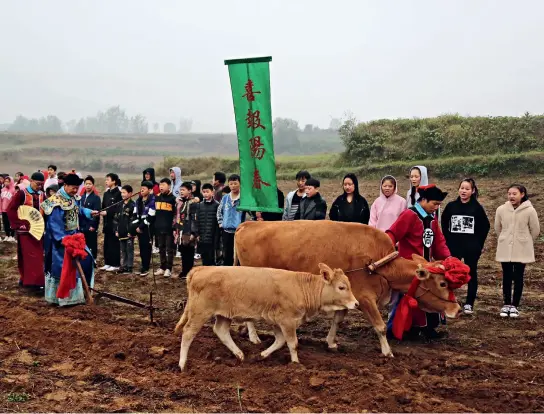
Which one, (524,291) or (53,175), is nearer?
(524,291)

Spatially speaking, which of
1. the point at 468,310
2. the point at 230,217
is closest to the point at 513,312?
the point at 468,310

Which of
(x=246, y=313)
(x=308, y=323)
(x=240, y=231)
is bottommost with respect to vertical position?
(x=308, y=323)

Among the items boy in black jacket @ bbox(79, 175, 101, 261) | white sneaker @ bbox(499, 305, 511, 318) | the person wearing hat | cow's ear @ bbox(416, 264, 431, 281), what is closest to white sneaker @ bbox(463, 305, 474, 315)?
white sneaker @ bbox(499, 305, 511, 318)

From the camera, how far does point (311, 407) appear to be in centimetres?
569

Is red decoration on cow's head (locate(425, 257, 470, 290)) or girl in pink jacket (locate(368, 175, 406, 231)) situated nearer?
red decoration on cow's head (locate(425, 257, 470, 290))

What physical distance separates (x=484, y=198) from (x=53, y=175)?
477 inches

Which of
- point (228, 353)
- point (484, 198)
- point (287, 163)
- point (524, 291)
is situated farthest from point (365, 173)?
point (228, 353)

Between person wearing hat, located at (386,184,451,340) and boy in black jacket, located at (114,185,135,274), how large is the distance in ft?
20.4

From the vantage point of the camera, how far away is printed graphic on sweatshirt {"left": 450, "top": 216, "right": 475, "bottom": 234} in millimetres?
9141

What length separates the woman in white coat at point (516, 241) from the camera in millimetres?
9086

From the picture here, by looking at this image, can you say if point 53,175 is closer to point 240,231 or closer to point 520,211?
point 240,231

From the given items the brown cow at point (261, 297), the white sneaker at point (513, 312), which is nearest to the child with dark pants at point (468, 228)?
the white sneaker at point (513, 312)

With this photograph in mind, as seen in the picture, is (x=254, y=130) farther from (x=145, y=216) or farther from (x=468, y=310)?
(x=145, y=216)

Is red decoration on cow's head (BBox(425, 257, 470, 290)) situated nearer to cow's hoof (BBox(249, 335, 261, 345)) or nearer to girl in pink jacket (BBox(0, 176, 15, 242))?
cow's hoof (BBox(249, 335, 261, 345))
